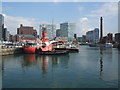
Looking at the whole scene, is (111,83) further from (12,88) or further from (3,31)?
(3,31)

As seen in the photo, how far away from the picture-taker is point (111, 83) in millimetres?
18109

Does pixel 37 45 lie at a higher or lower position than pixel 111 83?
higher

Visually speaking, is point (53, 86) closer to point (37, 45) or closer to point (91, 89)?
Result: point (91, 89)

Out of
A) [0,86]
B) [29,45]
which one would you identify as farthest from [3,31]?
[0,86]

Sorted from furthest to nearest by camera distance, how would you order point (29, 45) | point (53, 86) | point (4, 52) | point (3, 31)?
point (3, 31) → point (29, 45) → point (4, 52) → point (53, 86)

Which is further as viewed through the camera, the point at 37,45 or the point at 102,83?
the point at 37,45

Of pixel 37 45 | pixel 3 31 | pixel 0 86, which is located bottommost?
pixel 0 86

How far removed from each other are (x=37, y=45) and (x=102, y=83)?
48168 millimetres

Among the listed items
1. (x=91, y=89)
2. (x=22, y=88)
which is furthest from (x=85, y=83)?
(x=22, y=88)

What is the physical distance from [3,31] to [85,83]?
18666 cm

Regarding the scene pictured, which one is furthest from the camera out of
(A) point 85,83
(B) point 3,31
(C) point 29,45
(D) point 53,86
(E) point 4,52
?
(B) point 3,31

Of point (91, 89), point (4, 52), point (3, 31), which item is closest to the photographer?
point (91, 89)

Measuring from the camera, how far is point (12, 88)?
1627 cm

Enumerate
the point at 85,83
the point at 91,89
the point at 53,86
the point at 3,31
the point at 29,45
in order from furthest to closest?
the point at 3,31
the point at 29,45
the point at 85,83
the point at 53,86
the point at 91,89
